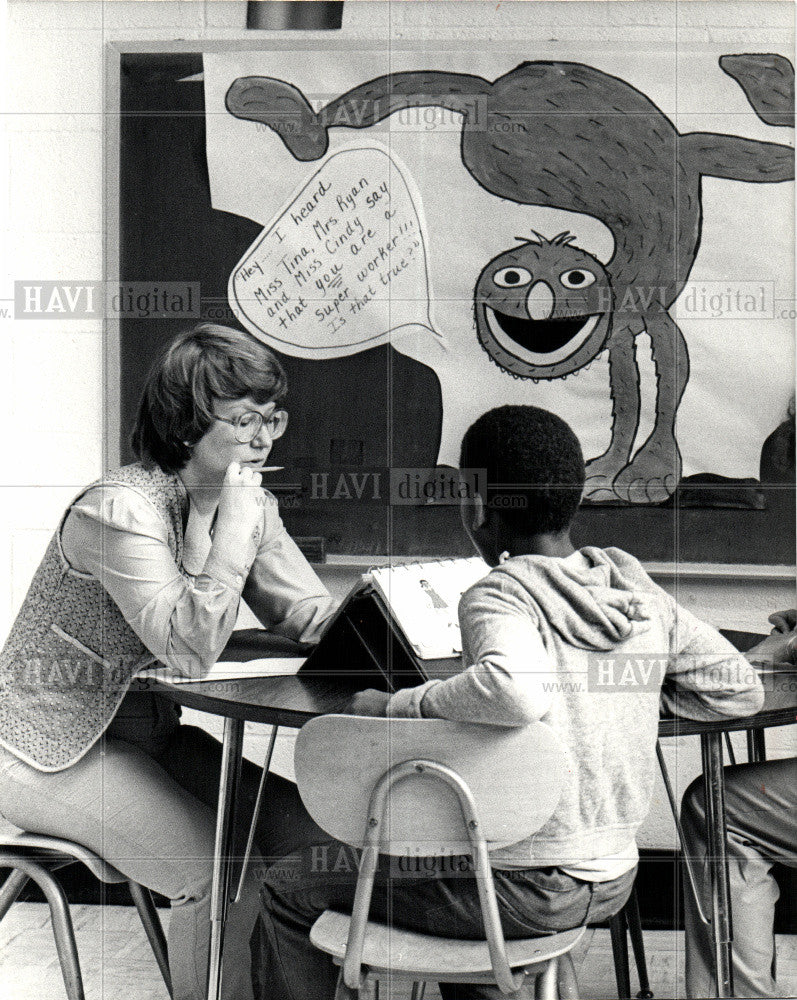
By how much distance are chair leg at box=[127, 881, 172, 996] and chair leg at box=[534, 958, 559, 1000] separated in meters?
0.70

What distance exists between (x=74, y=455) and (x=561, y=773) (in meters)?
0.94

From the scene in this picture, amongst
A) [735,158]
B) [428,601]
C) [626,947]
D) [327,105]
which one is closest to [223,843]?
[428,601]

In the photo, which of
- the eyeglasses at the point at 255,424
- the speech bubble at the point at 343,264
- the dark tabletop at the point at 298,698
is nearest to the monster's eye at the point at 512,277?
the speech bubble at the point at 343,264

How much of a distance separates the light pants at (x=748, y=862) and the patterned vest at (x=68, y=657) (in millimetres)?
936

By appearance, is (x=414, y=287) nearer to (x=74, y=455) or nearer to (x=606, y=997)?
(x=74, y=455)

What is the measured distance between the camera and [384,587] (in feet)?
5.42

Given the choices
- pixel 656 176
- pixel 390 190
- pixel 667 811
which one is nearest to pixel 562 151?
pixel 656 176

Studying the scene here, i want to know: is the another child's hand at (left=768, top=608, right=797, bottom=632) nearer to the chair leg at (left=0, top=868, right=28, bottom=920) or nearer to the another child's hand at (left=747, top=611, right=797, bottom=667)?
the another child's hand at (left=747, top=611, right=797, bottom=667)

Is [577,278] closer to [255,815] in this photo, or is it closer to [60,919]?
[255,815]

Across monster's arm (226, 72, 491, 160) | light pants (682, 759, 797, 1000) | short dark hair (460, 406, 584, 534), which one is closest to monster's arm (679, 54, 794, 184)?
monster's arm (226, 72, 491, 160)

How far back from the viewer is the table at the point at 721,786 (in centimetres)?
148

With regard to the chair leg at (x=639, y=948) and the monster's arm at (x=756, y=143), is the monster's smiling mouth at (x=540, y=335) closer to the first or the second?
the monster's arm at (x=756, y=143)

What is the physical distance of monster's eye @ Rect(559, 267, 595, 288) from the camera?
67.3 inches

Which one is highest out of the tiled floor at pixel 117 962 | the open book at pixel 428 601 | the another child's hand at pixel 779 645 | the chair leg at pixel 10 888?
the open book at pixel 428 601
